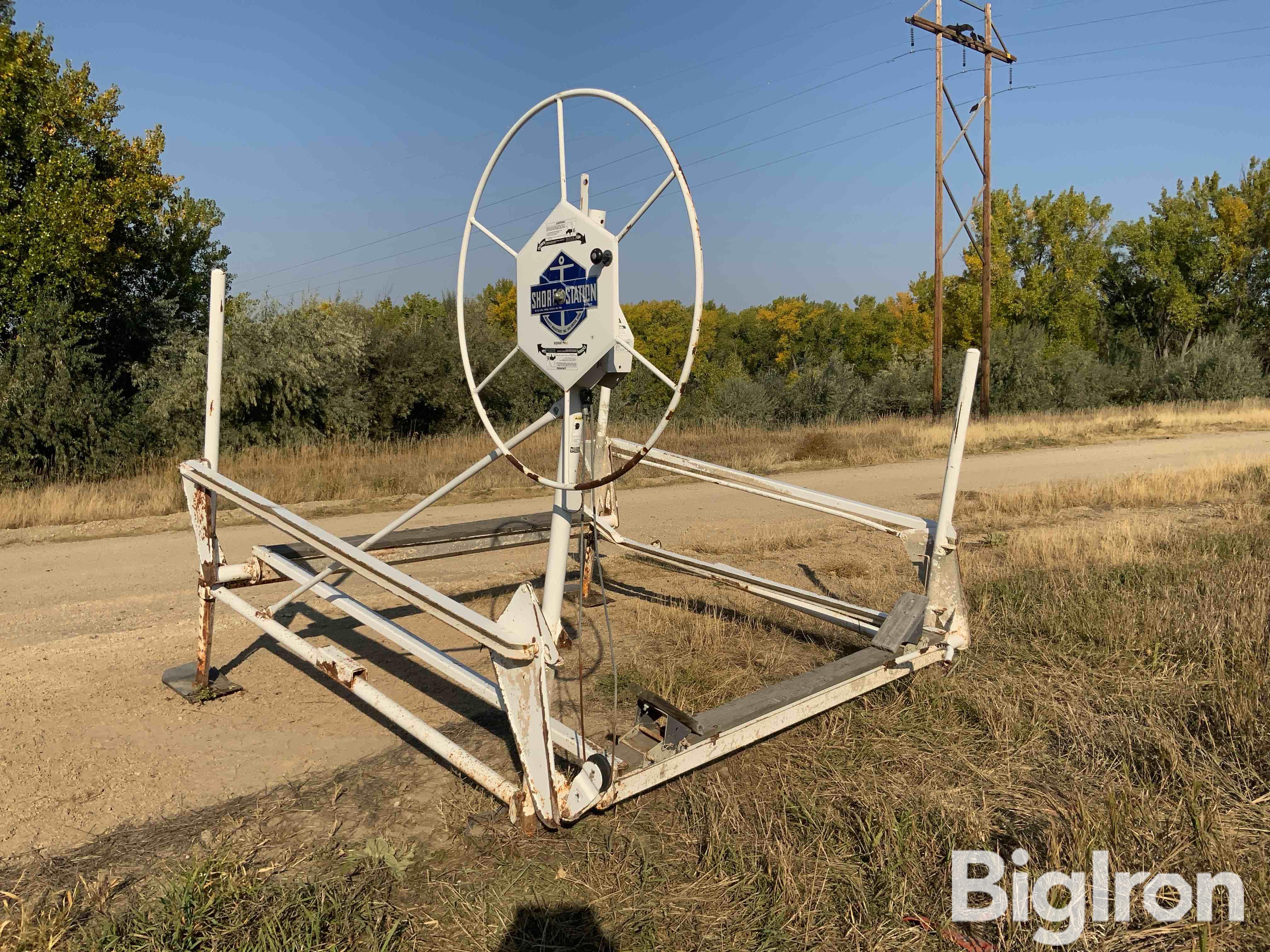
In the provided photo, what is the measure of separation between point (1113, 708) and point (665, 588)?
3.70m

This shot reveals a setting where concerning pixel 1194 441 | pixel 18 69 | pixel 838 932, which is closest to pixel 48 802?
pixel 838 932

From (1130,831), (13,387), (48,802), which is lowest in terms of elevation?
(48,802)

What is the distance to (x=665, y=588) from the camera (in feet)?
24.2

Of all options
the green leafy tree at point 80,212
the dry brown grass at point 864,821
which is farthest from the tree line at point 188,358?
the dry brown grass at point 864,821


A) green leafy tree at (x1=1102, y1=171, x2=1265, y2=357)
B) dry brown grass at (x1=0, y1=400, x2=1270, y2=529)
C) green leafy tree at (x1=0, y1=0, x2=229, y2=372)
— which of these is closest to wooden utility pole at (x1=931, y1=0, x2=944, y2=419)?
dry brown grass at (x1=0, y1=400, x2=1270, y2=529)

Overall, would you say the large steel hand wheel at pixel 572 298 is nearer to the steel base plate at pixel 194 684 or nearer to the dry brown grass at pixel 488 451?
the steel base plate at pixel 194 684

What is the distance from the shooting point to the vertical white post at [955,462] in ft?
14.0

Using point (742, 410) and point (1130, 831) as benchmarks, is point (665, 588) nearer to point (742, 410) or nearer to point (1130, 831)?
point (1130, 831)

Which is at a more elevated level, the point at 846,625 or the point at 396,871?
the point at 846,625

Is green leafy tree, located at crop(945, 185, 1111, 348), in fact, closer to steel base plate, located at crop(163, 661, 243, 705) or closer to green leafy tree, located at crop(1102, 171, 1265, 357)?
green leafy tree, located at crop(1102, 171, 1265, 357)

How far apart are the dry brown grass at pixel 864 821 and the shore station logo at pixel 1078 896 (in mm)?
40

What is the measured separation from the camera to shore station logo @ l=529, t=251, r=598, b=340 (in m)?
3.21

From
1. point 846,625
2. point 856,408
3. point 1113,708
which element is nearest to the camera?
point 1113,708

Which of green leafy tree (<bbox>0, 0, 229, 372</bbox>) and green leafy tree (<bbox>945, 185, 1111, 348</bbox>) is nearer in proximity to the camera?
green leafy tree (<bbox>0, 0, 229, 372</bbox>)
